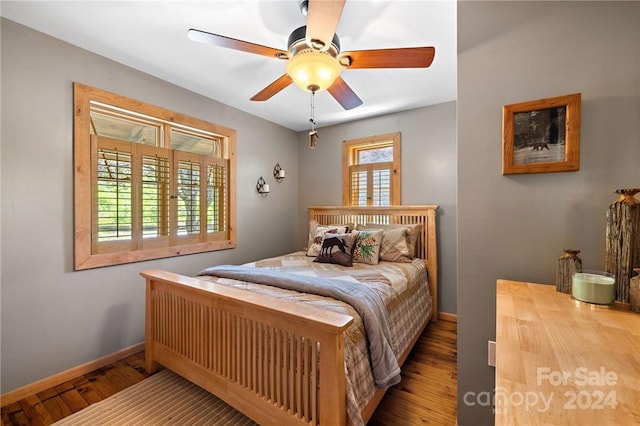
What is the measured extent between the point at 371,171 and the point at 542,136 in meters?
2.50

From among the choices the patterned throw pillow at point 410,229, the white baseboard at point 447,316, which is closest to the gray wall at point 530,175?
the patterned throw pillow at point 410,229

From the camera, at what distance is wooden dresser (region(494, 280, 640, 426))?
1.64ft

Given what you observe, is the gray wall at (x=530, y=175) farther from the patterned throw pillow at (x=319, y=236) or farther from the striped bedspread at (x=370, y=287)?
the patterned throw pillow at (x=319, y=236)

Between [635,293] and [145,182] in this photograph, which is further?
[145,182]

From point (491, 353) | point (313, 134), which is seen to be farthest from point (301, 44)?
point (491, 353)

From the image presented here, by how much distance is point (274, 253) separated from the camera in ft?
13.2

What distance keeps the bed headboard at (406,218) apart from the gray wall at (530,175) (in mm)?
1727

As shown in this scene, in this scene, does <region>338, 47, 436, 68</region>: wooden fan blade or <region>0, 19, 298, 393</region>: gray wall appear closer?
<region>338, 47, 436, 68</region>: wooden fan blade

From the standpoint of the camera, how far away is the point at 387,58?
1.63 meters

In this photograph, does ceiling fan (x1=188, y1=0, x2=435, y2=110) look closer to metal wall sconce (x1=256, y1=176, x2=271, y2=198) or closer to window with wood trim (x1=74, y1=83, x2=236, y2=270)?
window with wood trim (x1=74, y1=83, x2=236, y2=270)

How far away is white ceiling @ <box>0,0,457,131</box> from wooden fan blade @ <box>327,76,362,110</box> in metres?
0.33

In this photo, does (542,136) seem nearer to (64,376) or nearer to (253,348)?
(253,348)

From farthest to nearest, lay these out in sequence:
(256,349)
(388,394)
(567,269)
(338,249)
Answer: (338,249) → (388,394) → (256,349) → (567,269)

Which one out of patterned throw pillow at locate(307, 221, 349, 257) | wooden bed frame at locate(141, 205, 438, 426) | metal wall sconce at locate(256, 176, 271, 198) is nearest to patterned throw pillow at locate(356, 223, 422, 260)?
patterned throw pillow at locate(307, 221, 349, 257)
